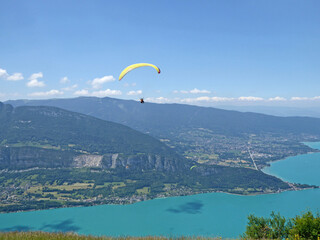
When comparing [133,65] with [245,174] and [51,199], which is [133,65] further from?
[245,174]

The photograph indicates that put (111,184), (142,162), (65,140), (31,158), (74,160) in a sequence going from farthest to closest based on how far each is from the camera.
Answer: (65,140), (142,162), (74,160), (31,158), (111,184)

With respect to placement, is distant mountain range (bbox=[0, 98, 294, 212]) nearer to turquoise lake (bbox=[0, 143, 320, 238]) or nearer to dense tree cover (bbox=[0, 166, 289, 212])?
dense tree cover (bbox=[0, 166, 289, 212])

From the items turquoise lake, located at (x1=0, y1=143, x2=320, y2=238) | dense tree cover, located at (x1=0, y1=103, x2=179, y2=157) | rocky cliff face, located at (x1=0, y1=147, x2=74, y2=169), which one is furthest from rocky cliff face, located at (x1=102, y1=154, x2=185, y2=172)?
turquoise lake, located at (x1=0, y1=143, x2=320, y2=238)

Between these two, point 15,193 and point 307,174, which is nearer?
point 15,193

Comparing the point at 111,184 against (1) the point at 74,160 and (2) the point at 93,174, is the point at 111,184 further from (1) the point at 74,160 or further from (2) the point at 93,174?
(1) the point at 74,160

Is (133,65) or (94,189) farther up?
(133,65)

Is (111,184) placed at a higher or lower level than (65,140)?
lower

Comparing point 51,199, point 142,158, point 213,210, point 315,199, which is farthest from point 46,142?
point 315,199

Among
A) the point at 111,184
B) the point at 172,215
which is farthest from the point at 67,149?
the point at 172,215

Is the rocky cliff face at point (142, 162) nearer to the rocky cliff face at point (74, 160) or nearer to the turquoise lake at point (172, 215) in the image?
the rocky cliff face at point (74, 160)
